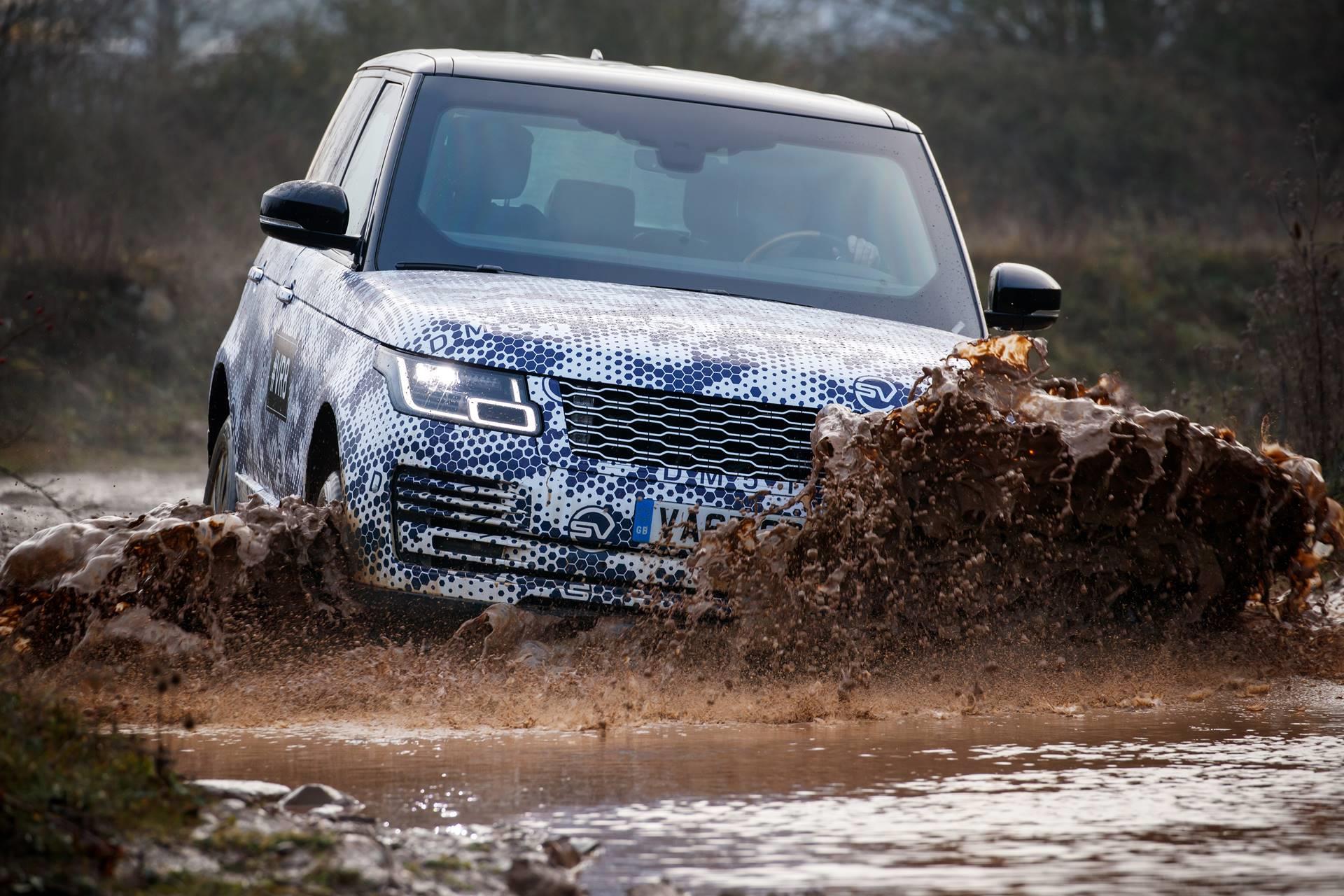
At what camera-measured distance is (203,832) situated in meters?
3.23

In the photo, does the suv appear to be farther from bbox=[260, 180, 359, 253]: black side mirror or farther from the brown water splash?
the brown water splash

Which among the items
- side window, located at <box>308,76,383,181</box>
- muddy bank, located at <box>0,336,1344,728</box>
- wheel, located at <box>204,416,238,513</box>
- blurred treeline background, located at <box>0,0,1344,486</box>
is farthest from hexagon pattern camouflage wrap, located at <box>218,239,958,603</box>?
blurred treeline background, located at <box>0,0,1344,486</box>

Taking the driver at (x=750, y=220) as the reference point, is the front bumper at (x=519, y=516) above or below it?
below

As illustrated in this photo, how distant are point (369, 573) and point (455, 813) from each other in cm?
136

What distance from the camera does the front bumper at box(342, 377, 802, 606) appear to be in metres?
4.80

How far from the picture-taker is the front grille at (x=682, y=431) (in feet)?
16.0

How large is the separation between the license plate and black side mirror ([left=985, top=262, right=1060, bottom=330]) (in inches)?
80.0

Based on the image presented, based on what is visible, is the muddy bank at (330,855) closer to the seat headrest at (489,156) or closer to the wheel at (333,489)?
the wheel at (333,489)

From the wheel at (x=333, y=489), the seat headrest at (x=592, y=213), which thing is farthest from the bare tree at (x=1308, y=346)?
the wheel at (x=333, y=489)

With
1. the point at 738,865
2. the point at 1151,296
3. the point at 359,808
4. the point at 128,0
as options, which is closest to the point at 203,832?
the point at 359,808

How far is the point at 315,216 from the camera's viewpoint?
5.97 metres

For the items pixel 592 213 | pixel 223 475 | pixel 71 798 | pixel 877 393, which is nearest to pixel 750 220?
pixel 592 213

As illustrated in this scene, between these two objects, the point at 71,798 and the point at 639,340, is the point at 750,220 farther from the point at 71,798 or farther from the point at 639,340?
the point at 71,798

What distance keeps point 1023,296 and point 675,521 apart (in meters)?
2.23
